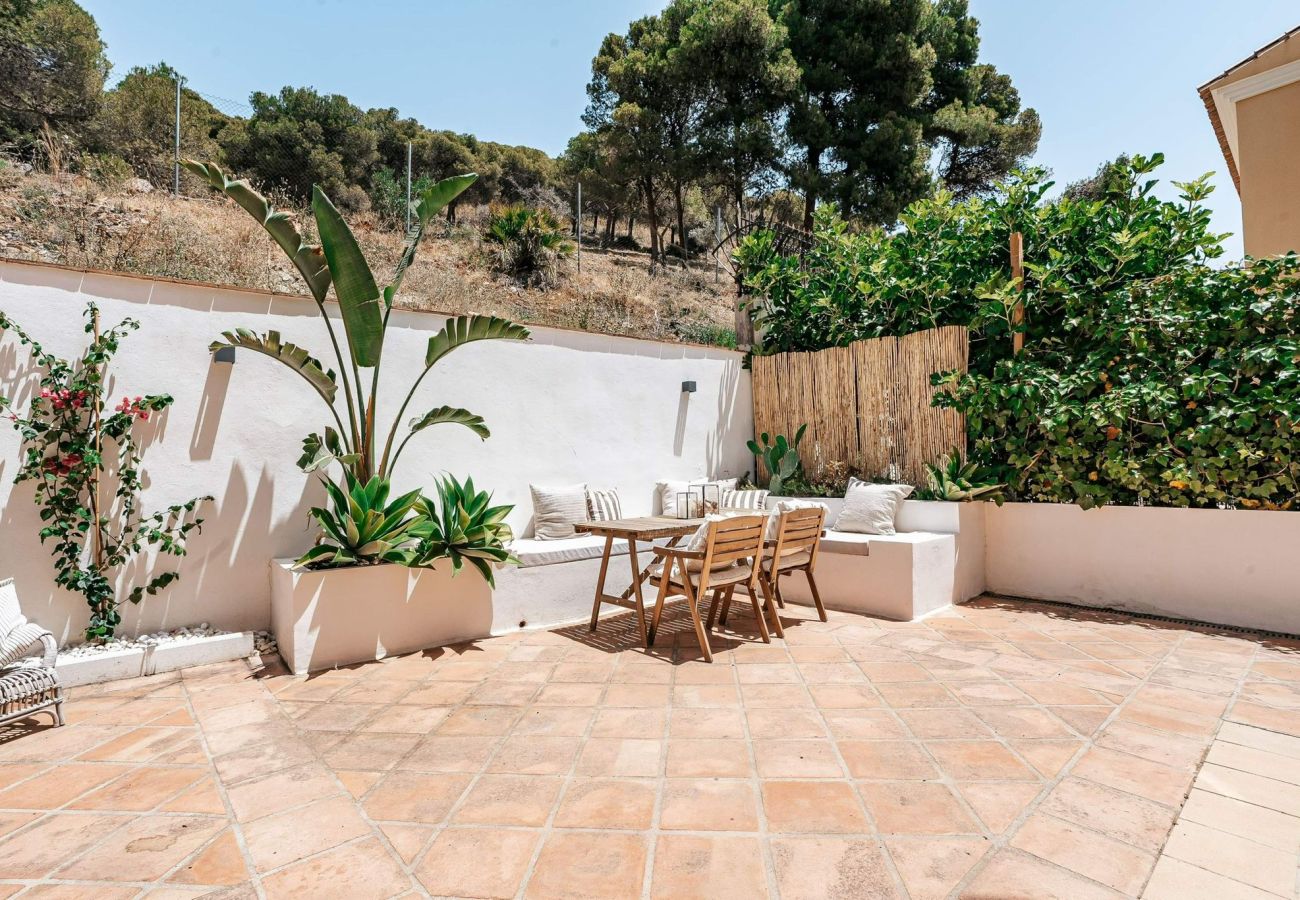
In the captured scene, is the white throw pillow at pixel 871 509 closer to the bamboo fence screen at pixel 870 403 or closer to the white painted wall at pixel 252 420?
the bamboo fence screen at pixel 870 403

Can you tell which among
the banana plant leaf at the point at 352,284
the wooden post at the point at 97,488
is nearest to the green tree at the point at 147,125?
the wooden post at the point at 97,488

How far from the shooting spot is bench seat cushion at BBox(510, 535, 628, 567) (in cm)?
483

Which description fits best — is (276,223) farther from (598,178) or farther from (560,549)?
(598,178)

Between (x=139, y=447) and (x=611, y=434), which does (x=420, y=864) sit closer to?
(x=139, y=447)

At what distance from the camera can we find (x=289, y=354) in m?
4.11

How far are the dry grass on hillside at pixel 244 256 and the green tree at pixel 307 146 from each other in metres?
3.45

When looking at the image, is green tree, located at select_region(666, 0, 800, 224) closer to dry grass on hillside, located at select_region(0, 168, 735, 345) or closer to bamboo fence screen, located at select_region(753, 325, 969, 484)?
dry grass on hillside, located at select_region(0, 168, 735, 345)

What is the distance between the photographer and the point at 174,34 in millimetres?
7965

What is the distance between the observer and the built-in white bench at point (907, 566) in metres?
4.89

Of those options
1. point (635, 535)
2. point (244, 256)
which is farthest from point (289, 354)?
point (244, 256)

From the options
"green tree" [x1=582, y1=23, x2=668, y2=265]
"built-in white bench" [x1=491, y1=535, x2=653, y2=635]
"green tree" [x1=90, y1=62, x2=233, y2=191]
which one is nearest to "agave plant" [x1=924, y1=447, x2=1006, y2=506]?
"built-in white bench" [x1=491, y1=535, x2=653, y2=635]

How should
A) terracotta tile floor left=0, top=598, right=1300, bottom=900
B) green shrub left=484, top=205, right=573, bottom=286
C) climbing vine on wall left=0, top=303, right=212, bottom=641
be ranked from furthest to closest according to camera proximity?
green shrub left=484, top=205, right=573, bottom=286 → climbing vine on wall left=0, top=303, right=212, bottom=641 → terracotta tile floor left=0, top=598, right=1300, bottom=900

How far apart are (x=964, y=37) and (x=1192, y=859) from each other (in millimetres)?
14615

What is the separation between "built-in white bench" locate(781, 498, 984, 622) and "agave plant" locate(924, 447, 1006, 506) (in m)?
0.12
